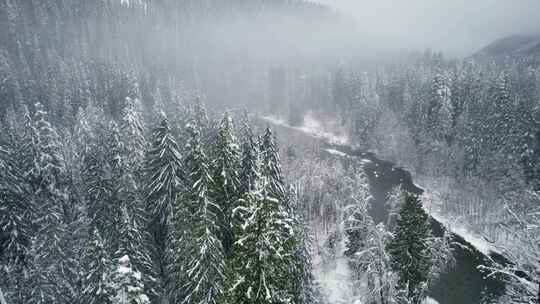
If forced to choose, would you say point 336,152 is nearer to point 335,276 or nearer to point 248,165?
point 335,276

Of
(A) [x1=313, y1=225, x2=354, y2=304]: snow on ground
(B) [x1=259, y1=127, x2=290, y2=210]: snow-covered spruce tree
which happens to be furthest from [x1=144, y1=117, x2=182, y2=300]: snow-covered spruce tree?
(A) [x1=313, y1=225, x2=354, y2=304]: snow on ground

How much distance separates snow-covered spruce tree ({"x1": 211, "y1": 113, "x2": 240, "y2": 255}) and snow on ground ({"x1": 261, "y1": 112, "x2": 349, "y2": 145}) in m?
78.8

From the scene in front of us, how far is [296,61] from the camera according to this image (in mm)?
177750

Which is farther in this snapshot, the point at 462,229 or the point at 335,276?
the point at 462,229

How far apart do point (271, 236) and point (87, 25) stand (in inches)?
6997

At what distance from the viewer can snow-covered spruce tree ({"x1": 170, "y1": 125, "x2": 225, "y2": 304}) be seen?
21172 mm

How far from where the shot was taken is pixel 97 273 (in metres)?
19.2

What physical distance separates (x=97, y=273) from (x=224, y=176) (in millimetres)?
10112

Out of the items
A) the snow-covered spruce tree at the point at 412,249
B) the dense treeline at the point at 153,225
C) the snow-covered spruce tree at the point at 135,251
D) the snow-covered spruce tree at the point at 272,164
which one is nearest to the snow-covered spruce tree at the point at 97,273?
the dense treeline at the point at 153,225

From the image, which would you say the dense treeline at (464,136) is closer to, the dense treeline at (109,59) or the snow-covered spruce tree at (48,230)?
the snow-covered spruce tree at (48,230)

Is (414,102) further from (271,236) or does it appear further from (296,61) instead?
(296,61)

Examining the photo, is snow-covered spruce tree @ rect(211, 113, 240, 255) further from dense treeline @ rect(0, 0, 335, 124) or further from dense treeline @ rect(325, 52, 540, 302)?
dense treeline @ rect(0, 0, 335, 124)

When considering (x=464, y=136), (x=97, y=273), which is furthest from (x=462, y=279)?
(x=97, y=273)

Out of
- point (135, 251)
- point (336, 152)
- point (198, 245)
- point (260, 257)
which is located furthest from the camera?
point (336, 152)
